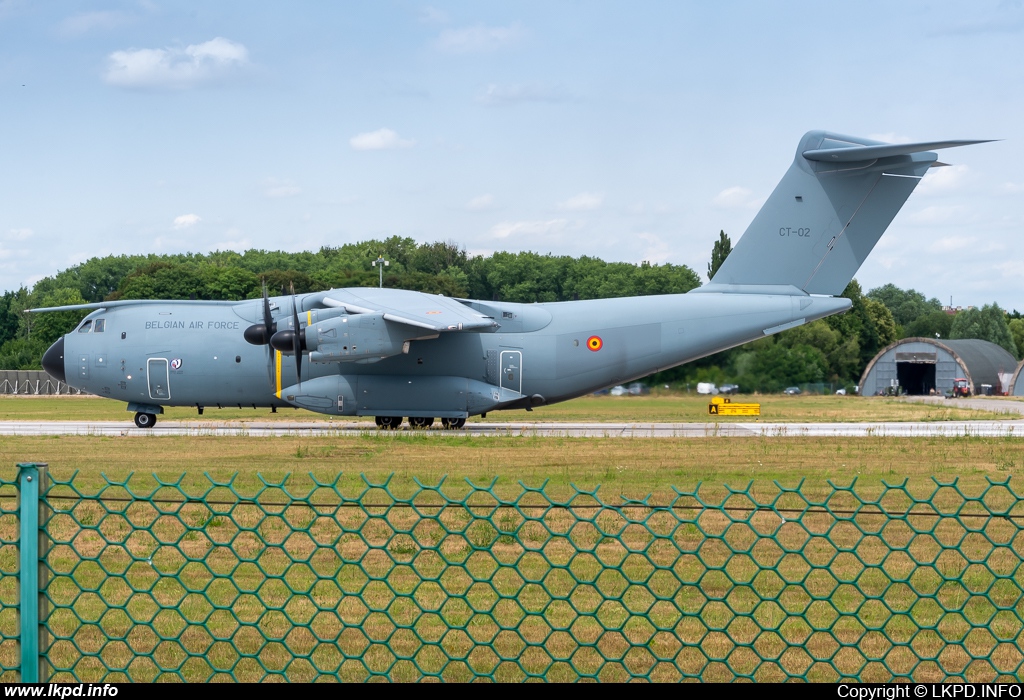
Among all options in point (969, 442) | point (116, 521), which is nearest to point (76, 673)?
point (116, 521)

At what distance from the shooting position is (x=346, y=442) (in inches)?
951

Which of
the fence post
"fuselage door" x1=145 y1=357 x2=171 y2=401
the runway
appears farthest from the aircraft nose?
the fence post

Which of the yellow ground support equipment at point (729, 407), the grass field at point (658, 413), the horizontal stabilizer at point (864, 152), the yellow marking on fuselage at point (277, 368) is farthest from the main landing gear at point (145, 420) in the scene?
the horizontal stabilizer at point (864, 152)

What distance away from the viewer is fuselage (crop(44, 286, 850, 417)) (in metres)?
27.1

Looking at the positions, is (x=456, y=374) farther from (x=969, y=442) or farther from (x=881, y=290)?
(x=881, y=290)

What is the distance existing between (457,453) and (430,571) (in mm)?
11427

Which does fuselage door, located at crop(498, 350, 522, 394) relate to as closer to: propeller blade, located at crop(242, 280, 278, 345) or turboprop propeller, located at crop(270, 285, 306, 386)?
turboprop propeller, located at crop(270, 285, 306, 386)

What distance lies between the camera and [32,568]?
17.0 feet

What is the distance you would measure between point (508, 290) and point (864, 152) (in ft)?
124

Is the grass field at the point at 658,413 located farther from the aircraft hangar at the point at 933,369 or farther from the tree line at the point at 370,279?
the aircraft hangar at the point at 933,369

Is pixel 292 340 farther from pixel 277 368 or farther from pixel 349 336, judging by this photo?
pixel 277 368

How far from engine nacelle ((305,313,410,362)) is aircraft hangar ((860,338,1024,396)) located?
143ft

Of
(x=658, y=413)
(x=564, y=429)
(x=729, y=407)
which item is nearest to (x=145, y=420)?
(x=564, y=429)

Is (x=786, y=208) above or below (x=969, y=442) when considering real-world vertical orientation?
above
